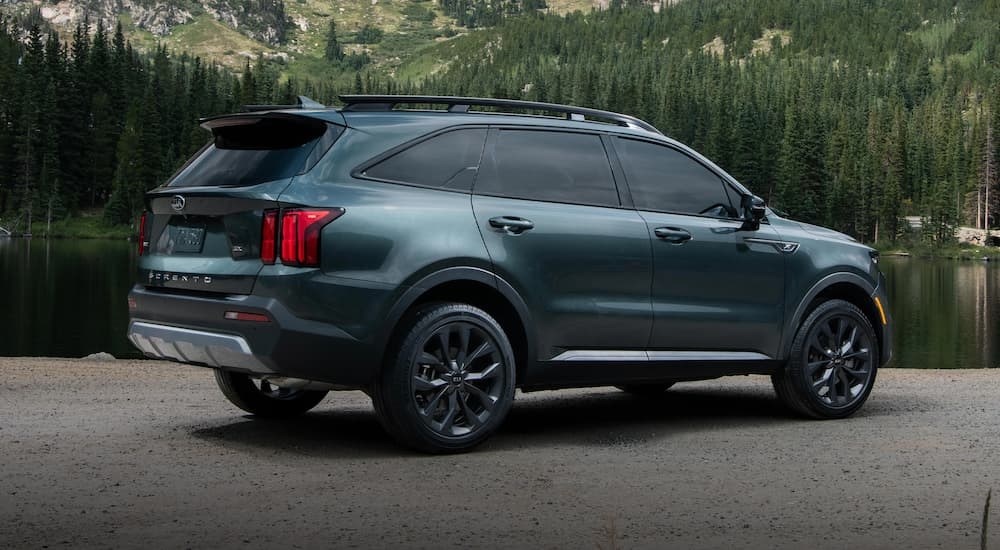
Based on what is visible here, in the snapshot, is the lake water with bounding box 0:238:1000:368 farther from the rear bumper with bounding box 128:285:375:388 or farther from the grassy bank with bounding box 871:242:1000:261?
the grassy bank with bounding box 871:242:1000:261

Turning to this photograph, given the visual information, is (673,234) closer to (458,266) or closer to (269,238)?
(458,266)

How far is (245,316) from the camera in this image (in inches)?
248

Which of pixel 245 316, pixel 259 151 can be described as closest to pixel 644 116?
pixel 259 151

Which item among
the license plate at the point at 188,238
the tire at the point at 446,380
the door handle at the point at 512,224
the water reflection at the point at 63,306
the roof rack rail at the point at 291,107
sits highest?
the roof rack rail at the point at 291,107

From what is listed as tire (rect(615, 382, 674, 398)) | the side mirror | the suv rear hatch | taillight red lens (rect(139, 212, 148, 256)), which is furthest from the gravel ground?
the side mirror

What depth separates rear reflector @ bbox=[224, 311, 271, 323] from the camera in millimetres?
6230

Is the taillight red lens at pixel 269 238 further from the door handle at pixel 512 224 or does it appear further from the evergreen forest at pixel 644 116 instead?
the evergreen forest at pixel 644 116

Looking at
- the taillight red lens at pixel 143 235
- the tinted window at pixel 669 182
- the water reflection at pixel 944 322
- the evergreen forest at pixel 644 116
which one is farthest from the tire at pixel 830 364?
the evergreen forest at pixel 644 116

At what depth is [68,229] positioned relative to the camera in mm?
111375

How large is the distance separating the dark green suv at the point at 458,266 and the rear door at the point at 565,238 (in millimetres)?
15

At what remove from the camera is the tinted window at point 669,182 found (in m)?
7.83

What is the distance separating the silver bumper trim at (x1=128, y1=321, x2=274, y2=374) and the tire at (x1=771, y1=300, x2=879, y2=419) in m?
4.07

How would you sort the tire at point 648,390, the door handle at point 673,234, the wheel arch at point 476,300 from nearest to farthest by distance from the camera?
1. the wheel arch at point 476,300
2. the door handle at point 673,234
3. the tire at point 648,390

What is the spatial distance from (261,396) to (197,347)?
5.58 ft
